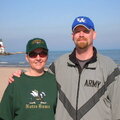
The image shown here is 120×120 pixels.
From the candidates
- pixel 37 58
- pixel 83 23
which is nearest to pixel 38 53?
pixel 37 58

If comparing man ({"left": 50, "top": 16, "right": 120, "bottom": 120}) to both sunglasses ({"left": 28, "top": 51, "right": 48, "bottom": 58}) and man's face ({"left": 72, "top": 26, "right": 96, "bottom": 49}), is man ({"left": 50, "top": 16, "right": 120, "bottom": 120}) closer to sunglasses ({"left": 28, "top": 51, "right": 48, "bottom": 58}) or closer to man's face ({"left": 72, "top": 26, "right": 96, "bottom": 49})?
man's face ({"left": 72, "top": 26, "right": 96, "bottom": 49})

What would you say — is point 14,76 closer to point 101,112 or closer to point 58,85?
point 58,85

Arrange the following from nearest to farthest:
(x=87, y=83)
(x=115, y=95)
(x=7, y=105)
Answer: (x=7, y=105) < (x=115, y=95) < (x=87, y=83)

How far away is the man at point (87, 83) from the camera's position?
372cm

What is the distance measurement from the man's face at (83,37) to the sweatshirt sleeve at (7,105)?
3.49ft

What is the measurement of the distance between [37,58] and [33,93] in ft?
1.47

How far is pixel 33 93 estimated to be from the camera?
3604 millimetres

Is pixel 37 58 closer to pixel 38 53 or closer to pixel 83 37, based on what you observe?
pixel 38 53

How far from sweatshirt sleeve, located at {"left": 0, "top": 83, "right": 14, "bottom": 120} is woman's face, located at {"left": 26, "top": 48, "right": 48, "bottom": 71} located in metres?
0.42

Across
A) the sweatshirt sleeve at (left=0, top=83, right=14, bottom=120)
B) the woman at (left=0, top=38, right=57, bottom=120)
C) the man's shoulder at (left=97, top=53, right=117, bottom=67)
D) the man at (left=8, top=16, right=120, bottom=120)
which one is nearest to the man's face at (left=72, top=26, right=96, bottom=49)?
the man at (left=8, top=16, right=120, bottom=120)

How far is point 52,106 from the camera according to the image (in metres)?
3.64

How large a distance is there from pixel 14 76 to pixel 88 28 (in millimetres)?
1182

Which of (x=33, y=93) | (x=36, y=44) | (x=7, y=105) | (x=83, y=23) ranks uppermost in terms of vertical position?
(x=83, y=23)

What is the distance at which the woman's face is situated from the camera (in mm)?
3699
